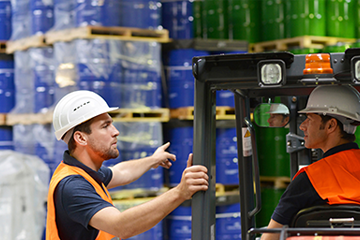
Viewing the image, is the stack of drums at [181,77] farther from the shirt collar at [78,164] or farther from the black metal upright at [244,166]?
the shirt collar at [78,164]

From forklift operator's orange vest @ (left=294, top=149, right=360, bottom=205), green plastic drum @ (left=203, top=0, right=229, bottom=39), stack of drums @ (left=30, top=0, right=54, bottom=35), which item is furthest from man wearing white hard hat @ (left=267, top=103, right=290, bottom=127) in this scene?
stack of drums @ (left=30, top=0, right=54, bottom=35)

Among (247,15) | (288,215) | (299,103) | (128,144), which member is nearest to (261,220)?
(128,144)

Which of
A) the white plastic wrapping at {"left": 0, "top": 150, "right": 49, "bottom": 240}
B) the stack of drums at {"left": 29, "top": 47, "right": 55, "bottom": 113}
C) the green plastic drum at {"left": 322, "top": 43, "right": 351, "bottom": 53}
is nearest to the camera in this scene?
the white plastic wrapping at {"left": 0, "top": 150, "right": 49, "bottom": 240}

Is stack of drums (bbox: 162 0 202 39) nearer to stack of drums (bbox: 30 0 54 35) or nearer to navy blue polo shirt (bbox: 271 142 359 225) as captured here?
stack of drums (bbox: 30 0 54 35)

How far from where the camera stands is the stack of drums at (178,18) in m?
5.79

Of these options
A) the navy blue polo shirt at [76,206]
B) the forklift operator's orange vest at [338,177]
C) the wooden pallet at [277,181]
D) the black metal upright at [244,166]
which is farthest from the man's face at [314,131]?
the wooden pallet at [277,181]

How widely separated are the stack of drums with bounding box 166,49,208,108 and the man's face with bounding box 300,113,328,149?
308 centimetres

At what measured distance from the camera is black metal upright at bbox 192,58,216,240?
1917mm

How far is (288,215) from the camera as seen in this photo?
7.67 ft

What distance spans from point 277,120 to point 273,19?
3.55m

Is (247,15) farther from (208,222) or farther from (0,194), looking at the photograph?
(208,222)

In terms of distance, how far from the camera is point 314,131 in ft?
8.29

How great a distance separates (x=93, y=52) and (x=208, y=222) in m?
3.54

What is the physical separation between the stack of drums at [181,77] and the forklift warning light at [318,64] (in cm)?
365
